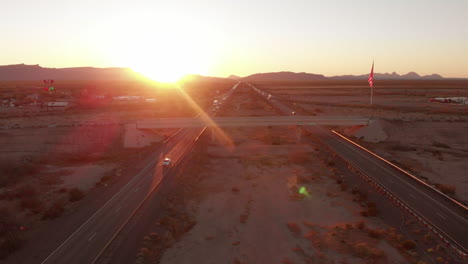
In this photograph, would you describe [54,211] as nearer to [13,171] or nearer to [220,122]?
[13,171]

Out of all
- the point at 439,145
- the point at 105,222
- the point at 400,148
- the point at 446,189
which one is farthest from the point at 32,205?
the point at 439,145

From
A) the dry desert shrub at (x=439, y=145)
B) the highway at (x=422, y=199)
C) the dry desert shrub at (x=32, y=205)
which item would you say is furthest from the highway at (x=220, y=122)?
the dry desert shrub at (x=32, y=205)

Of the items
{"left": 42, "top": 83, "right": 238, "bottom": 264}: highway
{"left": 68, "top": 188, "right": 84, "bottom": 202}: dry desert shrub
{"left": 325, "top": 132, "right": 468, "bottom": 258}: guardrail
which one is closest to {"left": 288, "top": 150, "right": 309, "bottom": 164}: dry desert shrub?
{"left": 325, "top": 132, "right": 468, "bottom": 258}: guardrail

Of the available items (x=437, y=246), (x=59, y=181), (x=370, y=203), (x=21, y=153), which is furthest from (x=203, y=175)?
(x=21, y=153)

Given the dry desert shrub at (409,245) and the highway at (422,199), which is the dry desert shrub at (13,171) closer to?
the dry desert shrub at (409,245)

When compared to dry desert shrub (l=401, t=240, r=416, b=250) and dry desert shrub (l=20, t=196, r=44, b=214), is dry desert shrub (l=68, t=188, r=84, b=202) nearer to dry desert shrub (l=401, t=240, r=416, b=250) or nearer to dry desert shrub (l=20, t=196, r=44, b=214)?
dry desert shrub (l=20, t=196, r=44, b=214)

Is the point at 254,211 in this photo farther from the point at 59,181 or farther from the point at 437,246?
the point at 59,181
